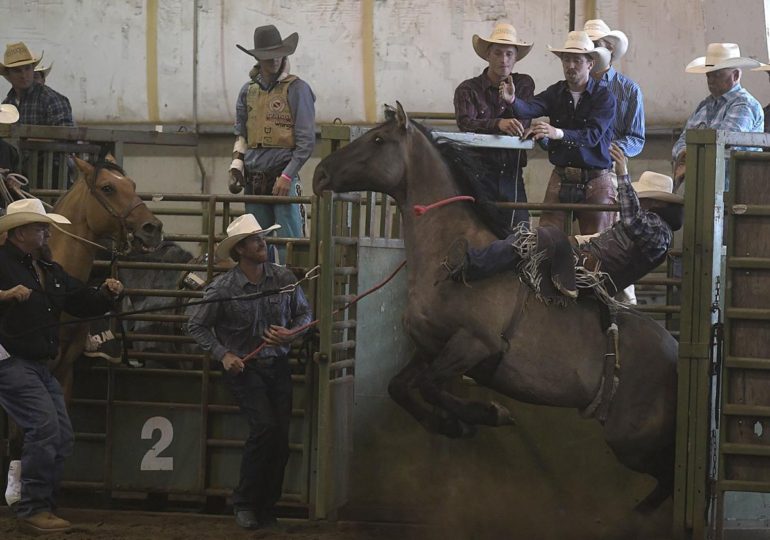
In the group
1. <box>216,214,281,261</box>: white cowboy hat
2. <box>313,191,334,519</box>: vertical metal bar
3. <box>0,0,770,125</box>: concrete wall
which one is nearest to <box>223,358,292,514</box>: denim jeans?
<box>313,191,334,519</box>: vertical metal bar

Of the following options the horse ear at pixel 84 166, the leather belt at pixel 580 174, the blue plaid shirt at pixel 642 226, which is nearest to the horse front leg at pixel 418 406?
the blue plaid shirt at pixel 642 226

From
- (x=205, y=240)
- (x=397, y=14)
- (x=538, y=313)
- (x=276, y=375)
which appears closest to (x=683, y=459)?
(x=538, y=313)

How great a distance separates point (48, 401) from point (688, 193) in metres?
3.82

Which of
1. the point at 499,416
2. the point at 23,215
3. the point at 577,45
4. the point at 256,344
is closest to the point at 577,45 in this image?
the point at 577,45

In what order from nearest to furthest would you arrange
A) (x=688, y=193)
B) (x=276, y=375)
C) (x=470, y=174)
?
(x=688, y=193) < (x=470, y=174) < (x=276, y=375)

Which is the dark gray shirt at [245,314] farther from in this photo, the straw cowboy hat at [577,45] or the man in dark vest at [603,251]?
the straw cowboy hat at [577,45]

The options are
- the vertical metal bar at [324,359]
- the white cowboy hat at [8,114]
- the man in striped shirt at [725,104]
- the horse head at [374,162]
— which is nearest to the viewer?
the horse head at [374,162]

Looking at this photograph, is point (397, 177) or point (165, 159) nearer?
point (397, 177)

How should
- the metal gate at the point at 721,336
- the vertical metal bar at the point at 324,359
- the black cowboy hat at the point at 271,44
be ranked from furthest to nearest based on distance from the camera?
1. the black cowboy hat at the point at 271,44
2. the vertical metal bar at the point at 324,359
3. the metal gate at the point at 721,336

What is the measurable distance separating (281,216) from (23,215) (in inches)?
72.3

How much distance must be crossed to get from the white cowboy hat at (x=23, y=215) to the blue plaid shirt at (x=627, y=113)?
368 cm

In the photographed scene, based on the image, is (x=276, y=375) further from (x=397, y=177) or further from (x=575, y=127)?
(x=575, y=127)

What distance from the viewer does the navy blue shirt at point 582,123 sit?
7.50 metres

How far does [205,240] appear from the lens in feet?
26.1
